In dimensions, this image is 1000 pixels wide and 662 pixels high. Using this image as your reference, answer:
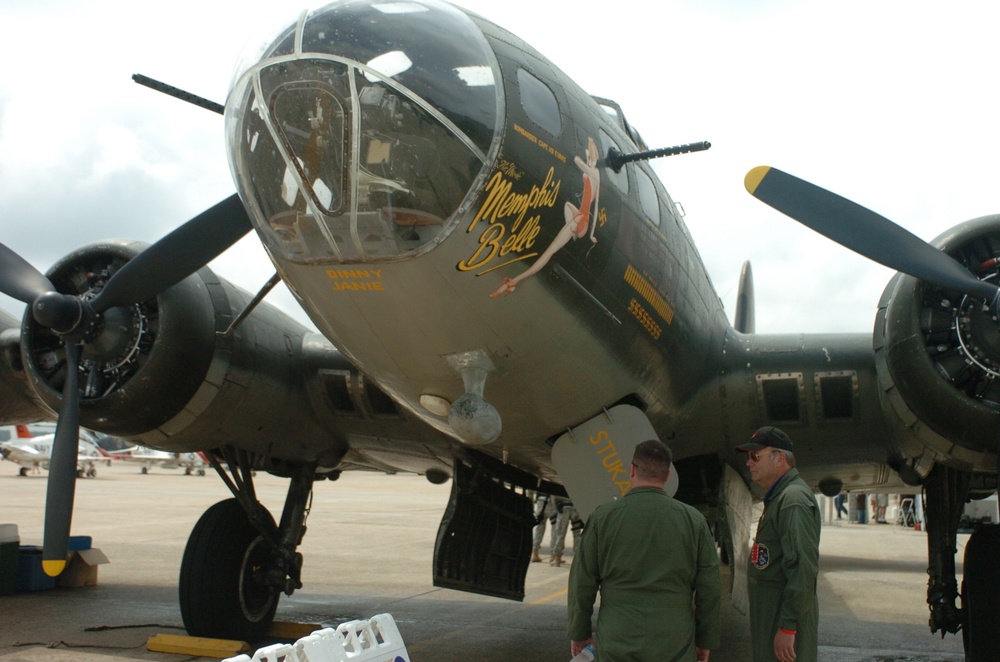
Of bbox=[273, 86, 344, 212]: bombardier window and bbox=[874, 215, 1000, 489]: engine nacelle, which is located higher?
bbox=[273, 86, 344, 212]: bombardier window

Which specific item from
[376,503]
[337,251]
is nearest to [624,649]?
[337,251]

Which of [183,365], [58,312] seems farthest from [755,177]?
[58,312]

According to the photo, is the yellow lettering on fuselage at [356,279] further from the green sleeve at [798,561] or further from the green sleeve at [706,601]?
the green sleeve at [798,561]

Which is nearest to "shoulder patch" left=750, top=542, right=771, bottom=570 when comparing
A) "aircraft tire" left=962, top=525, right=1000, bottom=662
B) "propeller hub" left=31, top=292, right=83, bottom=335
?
"aircraft tire" left=962, top=525, right=1000, bottom=662

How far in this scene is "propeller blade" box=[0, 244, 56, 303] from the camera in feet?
22.9

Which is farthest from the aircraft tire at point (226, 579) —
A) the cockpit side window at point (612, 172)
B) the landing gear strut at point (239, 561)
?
the cockpit side window at point (612, 172)

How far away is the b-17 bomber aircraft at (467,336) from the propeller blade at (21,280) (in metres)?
0.02

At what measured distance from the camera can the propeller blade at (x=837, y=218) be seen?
5.72 metres

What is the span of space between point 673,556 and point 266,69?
2584 mm

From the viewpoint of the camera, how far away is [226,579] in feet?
25.9

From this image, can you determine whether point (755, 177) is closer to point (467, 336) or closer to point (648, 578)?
point (467, 336)

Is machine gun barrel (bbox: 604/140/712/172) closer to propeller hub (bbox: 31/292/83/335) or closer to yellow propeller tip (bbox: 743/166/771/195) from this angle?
yellow propeller tip (bbox: 743/166/771/195)

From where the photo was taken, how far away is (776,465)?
4230 millimetres

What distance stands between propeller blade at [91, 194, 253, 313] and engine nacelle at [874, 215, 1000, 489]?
440 cm
